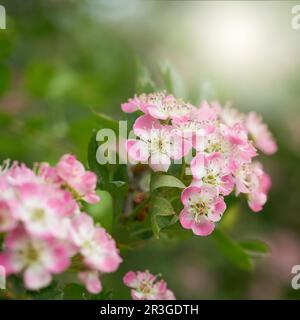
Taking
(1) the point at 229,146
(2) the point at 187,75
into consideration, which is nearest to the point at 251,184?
(1) the point at 229,146

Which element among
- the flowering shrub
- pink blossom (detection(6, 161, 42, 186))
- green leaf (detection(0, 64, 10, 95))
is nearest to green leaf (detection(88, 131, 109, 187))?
the flowering shrub

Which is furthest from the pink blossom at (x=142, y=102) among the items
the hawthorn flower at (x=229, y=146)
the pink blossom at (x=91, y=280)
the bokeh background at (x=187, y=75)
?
the bokeh background at (x=187, y=75)

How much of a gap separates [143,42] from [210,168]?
2.04m

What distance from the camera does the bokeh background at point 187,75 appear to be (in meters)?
2.25

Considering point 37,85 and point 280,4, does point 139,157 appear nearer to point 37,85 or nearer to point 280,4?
point 37,85

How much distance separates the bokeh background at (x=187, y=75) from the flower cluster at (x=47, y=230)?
987 millimetres

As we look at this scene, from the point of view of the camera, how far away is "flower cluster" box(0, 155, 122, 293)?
3.01 feet

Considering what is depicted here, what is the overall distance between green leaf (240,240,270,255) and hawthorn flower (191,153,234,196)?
39 cm

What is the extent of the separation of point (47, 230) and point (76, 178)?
167 millimetres

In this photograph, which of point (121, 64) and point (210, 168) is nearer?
point (210, 168)

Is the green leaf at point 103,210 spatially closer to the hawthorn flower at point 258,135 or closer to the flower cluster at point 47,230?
the flower cluster at point 47,230

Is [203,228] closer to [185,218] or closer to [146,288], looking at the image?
[185,218]
